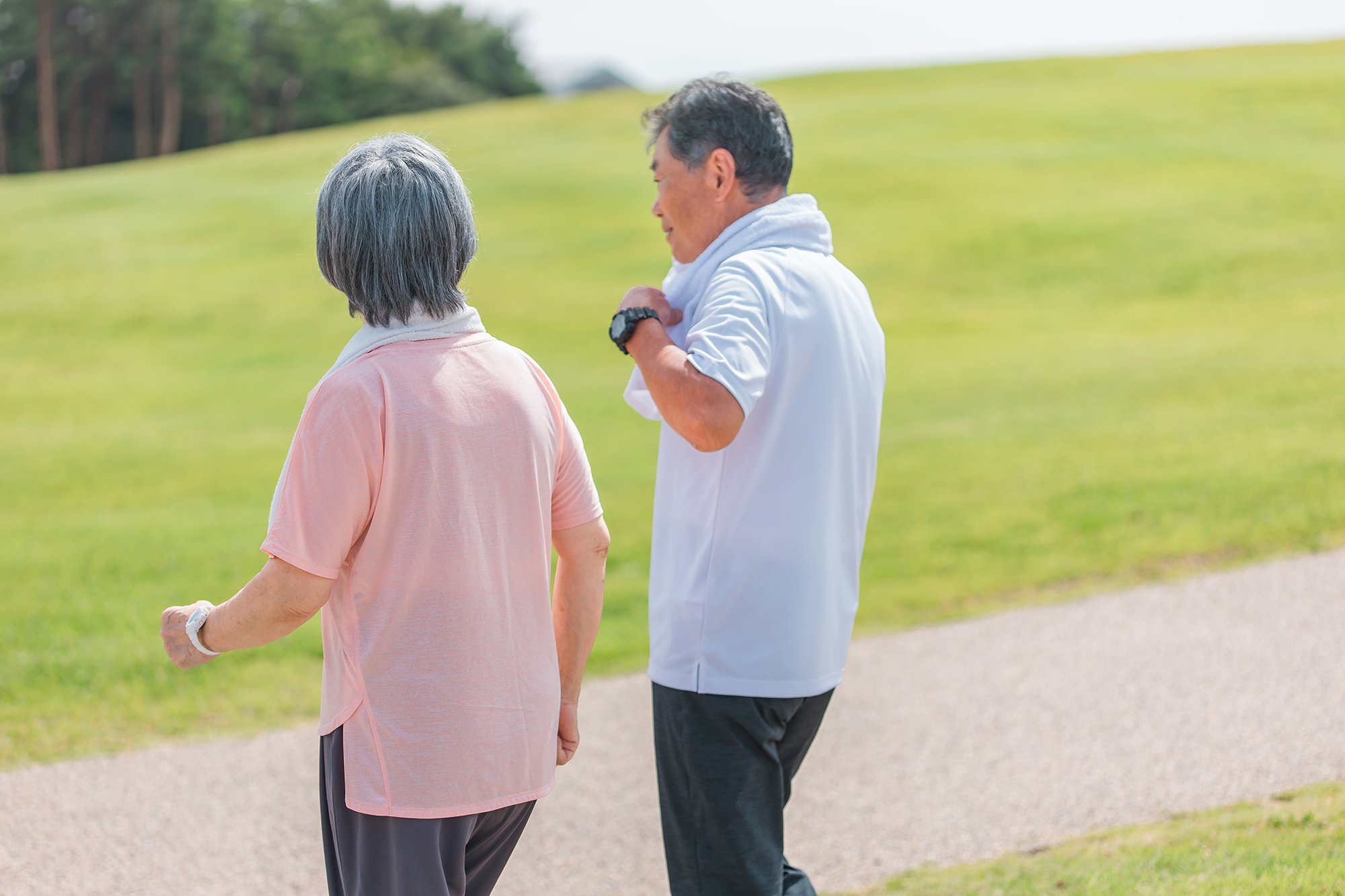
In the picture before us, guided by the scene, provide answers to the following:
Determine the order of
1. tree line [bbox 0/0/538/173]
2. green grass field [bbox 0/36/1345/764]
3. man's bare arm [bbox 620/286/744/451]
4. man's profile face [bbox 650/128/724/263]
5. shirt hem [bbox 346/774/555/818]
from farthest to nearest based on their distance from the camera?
tree line [bbox 0/0/538/173] → green grass field [bbox 0/36/1345/764] → man's profile face [bbox 650/128/724/263] → man's bare arm [bbox 620/286/744/451] → shirt hem [bbox 346/774/555/818]

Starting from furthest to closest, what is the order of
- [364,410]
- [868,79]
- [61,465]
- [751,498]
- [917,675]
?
[868,79], [61,465], [917,675], [751,498], [364,410]

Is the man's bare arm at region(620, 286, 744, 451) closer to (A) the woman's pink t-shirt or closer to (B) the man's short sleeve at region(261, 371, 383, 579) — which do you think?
(A) the woman's pink t-shirt

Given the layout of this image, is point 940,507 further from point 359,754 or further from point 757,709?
point 359,754

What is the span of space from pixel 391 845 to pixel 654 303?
1.31m

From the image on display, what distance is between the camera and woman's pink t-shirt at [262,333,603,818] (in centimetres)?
204

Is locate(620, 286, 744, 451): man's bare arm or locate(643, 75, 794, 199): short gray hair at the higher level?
locate(643, 75, 794, 199): short gray hair

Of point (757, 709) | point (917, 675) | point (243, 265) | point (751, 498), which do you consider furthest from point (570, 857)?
point (243, 265)

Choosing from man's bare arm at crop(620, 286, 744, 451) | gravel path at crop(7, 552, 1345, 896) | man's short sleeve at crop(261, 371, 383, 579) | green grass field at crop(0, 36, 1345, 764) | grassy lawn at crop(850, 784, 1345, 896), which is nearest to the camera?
man's short sleeve at crop(261, 371, 383, 579)

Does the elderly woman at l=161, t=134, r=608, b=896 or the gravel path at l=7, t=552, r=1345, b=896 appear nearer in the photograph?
the elderly woman at l=161, t=134, r=608, b=896

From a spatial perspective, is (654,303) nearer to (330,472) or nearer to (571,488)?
(571,488)

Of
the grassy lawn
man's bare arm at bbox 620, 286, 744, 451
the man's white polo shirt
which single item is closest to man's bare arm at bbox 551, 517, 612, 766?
the man's white polo shirt

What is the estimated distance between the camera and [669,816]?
105 inches

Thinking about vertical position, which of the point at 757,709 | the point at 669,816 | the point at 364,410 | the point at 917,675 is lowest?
the point at 917,675

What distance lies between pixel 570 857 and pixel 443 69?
74.7 metres
